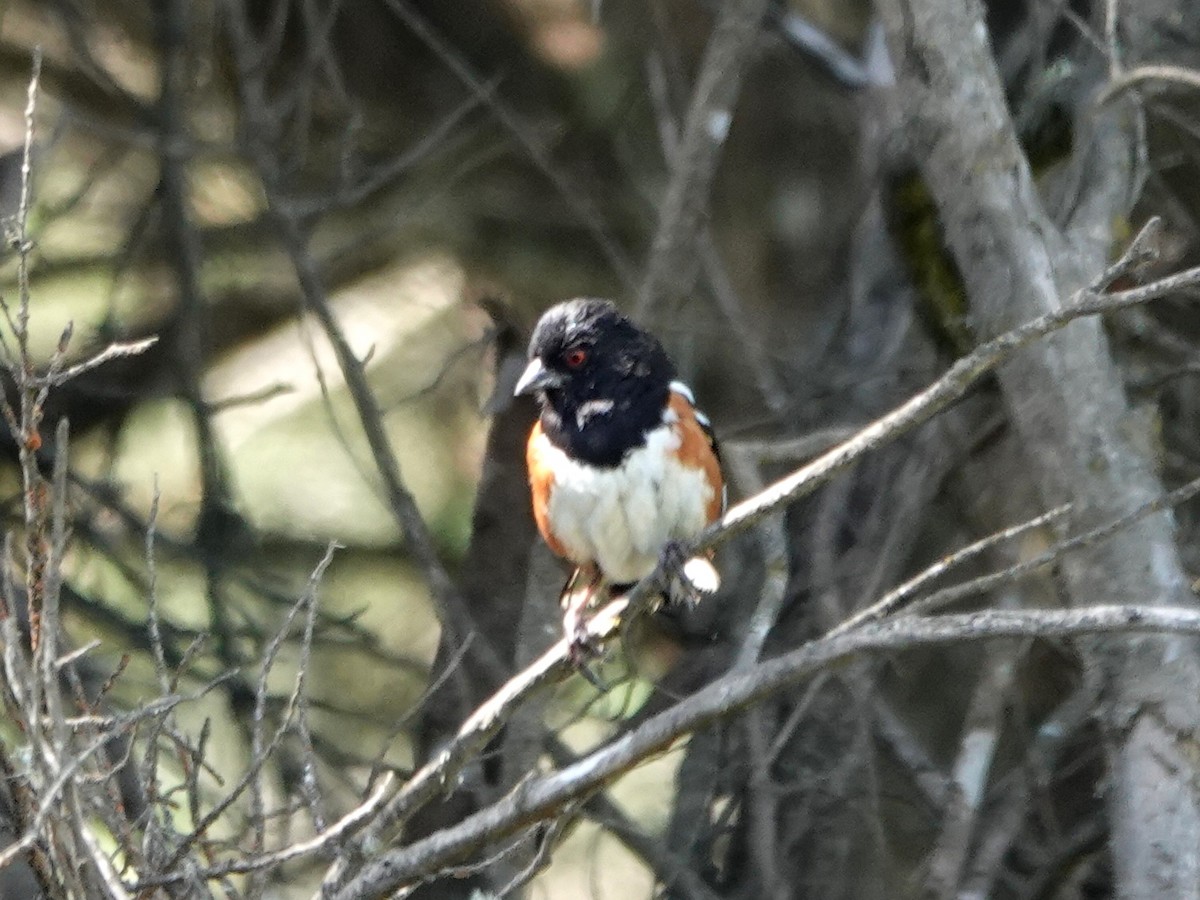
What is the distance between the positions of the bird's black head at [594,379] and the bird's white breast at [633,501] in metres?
0.04

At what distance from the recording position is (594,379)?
3.07 m

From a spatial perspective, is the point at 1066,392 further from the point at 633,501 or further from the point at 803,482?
the point at 803,482

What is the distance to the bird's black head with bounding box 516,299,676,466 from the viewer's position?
119 inches

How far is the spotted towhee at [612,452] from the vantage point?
117 inches

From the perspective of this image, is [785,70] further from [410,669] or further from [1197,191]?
[410,669]

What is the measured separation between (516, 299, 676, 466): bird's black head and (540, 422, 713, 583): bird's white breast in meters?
0.04

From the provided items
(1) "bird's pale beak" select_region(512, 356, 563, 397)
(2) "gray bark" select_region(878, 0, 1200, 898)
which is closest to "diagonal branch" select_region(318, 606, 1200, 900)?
(2) "gray bark" select_region(878, 0, 1200, 898)

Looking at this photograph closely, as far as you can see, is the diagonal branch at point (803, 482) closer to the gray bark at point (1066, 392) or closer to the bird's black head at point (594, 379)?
the bird's black head at point (594, 379)

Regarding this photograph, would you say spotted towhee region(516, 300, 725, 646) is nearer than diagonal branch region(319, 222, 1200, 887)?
No

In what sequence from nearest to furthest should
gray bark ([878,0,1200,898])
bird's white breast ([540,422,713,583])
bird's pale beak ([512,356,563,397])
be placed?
gray bark ([878,0,1200,898]) < bird's white breast ([540,422,713,583]) < bird's pale beak ([512,356,563,397])

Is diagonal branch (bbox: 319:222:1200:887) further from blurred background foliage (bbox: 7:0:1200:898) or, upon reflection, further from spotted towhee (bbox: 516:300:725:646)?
blurred background foliage (bbox: 7:0:1200:898)

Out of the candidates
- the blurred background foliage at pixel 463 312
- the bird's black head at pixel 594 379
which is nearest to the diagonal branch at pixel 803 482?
the bird's black head at pixel 594 379

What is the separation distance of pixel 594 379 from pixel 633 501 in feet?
0.83

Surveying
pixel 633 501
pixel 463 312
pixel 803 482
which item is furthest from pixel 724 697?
pixel 463 312
